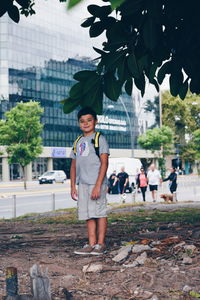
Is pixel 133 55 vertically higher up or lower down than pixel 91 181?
higher up

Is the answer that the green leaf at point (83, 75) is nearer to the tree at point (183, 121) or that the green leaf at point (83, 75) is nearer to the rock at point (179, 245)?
the rock at point (179, 245)

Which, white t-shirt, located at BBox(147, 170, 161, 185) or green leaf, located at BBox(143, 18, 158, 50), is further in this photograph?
white t-shirt, located at BBox(147, 170, 161, 185)

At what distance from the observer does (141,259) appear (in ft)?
15.6

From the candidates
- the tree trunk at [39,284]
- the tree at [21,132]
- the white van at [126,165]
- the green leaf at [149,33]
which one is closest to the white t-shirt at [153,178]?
the white van at [126,165]

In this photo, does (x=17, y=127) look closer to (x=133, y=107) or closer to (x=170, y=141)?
(x=170, y=141)

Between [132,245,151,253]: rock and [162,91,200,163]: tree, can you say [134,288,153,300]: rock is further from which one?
[162,91,200,163]: tree

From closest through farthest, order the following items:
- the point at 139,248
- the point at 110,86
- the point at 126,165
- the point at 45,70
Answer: the point at 110,86
the point at 139,248
the point at 126,165
the point at 45,70

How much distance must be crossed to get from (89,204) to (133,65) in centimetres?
179

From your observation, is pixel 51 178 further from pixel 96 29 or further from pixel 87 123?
pixel 96 29

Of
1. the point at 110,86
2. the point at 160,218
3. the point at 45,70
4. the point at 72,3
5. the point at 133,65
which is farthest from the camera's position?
the point at 45,70

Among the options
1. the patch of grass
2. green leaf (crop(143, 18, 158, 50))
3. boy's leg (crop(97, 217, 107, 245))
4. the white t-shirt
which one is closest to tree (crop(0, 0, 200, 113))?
green leaf (crop(143, 18, 158, 50))

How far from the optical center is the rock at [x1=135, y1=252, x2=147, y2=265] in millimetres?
4676

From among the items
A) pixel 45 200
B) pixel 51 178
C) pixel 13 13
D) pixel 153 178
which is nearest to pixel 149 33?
pixel 13 13

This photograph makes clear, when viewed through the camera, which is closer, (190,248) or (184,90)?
(184,90)
